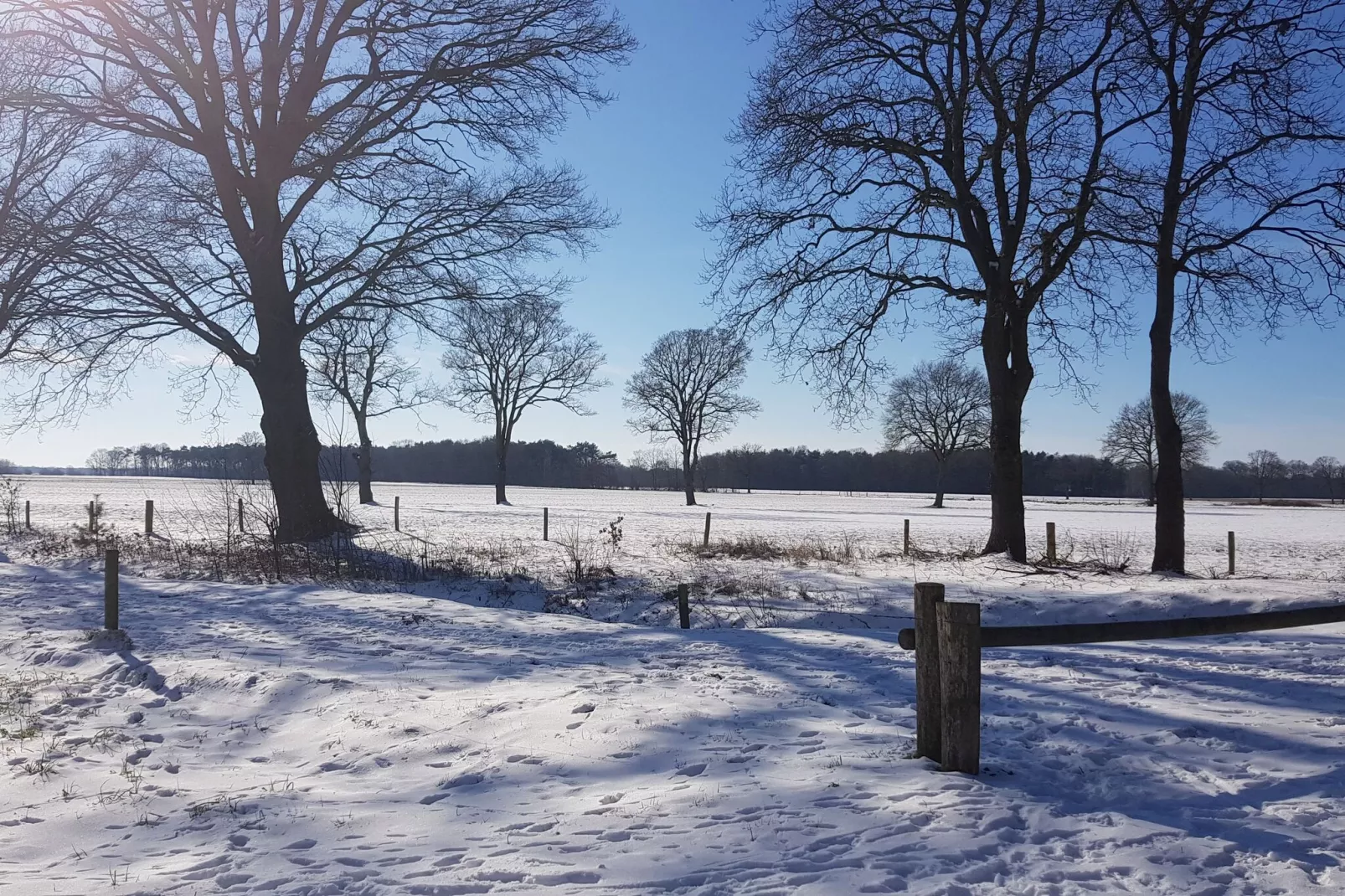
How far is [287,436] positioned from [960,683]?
16.7m

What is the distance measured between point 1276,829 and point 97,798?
681 centimetres

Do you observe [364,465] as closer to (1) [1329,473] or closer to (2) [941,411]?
(2) [941,411]

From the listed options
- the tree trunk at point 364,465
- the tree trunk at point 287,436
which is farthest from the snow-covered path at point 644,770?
the tree trunk at point 364,465

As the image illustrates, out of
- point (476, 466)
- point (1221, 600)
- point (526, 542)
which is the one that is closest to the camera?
point (1221, 600)

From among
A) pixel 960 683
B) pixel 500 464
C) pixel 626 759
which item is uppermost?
pixel 500 464

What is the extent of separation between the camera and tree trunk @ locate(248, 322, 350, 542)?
718 inches

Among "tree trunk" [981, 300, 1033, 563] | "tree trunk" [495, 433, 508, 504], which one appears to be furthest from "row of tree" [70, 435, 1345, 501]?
"tree trunk" [981, 300, 1033, 563]

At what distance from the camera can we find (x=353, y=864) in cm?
428

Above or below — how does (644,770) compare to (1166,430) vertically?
below

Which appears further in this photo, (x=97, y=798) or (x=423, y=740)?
(x=423, y=740)

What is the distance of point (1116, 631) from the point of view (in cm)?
529

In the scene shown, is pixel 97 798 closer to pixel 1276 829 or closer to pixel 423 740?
pixel 423 740

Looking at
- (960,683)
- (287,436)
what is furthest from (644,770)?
(287,436)

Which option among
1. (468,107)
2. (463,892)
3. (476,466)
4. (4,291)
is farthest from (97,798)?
(476,466)
